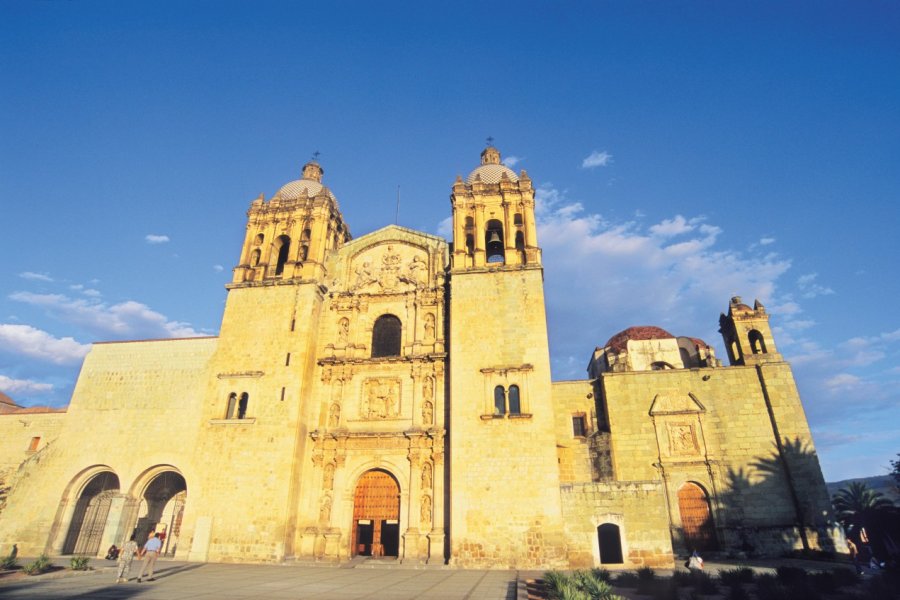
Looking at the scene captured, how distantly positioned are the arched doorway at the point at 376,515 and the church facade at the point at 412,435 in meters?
0.08

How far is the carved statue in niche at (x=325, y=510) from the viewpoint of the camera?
18984 millimetres

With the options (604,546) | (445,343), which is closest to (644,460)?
(604,546)

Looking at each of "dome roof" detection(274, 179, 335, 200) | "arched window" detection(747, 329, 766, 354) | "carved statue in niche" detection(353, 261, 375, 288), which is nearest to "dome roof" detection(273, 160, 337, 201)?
"dome roof" detection(274, 179, 335, 200)

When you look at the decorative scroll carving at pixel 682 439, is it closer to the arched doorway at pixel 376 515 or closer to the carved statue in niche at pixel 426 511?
the carved statue in niche at pixel 426 511

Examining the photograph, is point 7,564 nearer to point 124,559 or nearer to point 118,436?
point 124,559

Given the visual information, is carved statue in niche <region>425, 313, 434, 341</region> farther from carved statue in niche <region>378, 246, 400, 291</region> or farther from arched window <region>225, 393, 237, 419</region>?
arched window <region>225, 393, 237, 419</region>

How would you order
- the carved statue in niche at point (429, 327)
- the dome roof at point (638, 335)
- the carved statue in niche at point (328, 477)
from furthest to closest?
1. the dome roof at point (638, 335)
2. the carved statue in niche at point (429, 327)
3. the carved statue in niche at point (328, 477)

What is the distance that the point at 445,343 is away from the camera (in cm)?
2156

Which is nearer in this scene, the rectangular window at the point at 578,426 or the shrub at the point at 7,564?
the shrub at the point at 7,564

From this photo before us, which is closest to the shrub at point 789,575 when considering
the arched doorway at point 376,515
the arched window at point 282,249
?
the arched doorway at point 376,515

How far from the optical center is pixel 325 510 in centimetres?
1909

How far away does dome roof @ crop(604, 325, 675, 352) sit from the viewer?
97.8ft

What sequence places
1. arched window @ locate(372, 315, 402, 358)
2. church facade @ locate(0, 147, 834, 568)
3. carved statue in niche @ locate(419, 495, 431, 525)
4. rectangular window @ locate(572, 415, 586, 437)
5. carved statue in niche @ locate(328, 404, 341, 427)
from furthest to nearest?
rectangular window @ locate(572, 415, 586, 437) < arched window @ locate(372, 315, 402, 358) < carved statue in niche @ locate(328, 404, 341, 427) < carved statue in niche @ locate(419, 495, 431, 525) < church facade @ locate(0, 147, 834, 568)

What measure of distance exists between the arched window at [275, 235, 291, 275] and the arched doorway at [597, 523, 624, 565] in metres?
19.3
